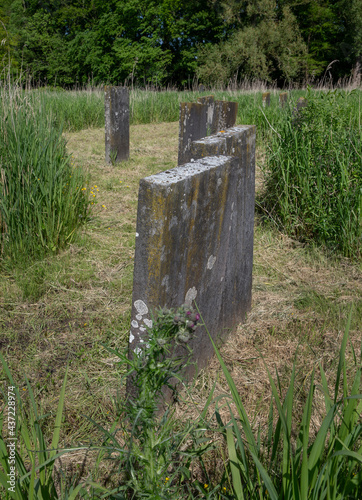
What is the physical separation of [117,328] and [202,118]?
3492 millimetres

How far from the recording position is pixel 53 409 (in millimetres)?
2041

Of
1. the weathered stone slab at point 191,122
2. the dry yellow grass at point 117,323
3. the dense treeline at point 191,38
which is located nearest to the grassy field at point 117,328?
the dry yellow grass at point 117,323

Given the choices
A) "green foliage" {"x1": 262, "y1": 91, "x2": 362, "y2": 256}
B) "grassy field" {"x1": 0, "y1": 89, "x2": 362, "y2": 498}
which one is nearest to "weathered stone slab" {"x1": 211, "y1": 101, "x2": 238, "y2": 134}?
"green foliage" {"x1": 262, "y1": 91, "x2": 362, "y2": 256}

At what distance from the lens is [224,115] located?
5.19m

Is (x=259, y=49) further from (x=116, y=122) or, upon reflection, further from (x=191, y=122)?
(x=191, y=122)

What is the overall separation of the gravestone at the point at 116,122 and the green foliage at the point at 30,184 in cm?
323

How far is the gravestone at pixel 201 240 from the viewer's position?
172 cm

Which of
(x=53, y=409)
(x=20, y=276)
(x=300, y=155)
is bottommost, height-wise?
(x=53, y=409)

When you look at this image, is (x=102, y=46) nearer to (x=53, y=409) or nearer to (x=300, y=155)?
(x=300, y=155)

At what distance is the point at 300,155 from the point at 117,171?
383cm

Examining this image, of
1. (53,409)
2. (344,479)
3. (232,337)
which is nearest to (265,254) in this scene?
(232,337)

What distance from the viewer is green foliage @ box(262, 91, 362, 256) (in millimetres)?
3479

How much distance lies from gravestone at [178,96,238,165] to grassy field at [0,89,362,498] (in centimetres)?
166

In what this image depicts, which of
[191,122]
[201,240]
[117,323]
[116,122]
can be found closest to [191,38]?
[116,122]
